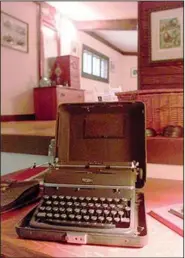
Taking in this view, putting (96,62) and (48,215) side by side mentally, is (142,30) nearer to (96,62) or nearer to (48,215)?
(96,62)

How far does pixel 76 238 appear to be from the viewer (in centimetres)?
54

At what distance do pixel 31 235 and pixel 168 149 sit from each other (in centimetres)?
59

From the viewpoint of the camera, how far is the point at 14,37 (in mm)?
2887

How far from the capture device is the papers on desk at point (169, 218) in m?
0.59

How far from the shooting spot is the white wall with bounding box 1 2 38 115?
9.39ft

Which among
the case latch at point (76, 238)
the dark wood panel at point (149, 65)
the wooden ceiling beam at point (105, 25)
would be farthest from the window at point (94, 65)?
the case latch at point (76, 238)

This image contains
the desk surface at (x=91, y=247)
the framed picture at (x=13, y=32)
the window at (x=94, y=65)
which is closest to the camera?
the desk surface at (x=91, y=247)

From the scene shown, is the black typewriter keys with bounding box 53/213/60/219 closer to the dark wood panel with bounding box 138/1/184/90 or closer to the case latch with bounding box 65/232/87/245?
the case latch with bounding box 65/232/87/245

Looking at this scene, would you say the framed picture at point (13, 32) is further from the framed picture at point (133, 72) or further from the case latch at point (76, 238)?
the case latch at point (76, 238)

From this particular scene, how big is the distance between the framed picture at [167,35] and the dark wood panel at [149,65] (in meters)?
0.03

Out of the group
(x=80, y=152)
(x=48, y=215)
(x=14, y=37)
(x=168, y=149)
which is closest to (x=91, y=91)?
(x=80, y=152)

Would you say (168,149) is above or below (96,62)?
below

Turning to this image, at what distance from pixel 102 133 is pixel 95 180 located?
8.2 inches

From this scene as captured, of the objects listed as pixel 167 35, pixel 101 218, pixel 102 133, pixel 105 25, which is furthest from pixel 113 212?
pixel 105 25
